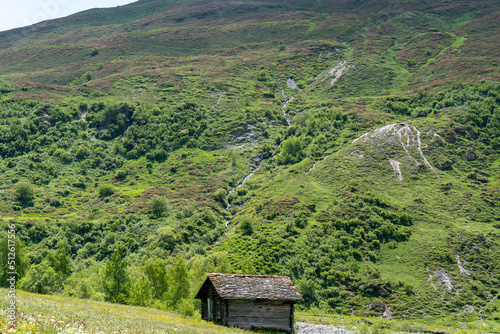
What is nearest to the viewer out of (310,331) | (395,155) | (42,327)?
(42,327)

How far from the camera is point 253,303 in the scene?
3122cm

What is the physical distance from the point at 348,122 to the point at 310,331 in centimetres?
10472

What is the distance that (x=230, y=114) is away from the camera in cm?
16225

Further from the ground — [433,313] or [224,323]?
[224,323]

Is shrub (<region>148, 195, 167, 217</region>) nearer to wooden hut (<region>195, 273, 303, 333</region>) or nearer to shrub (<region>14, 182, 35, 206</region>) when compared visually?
shrub (<region>14, 182, 35, 206</region>)

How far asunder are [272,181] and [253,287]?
267 feet

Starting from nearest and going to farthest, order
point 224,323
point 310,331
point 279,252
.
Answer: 1. point 224,323
2. point 310,331
3. point 279,252

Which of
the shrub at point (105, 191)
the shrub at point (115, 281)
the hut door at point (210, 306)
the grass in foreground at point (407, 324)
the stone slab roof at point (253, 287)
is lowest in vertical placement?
the grass in foreground at point (407, 324)

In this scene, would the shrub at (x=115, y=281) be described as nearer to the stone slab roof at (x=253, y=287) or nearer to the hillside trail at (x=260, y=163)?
the stone slab roof at (x=253, y=287)

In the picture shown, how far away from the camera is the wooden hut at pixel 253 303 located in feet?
101

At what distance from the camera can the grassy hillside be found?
63.7 metres

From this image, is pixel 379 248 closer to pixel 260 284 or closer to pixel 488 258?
pixel 488 258

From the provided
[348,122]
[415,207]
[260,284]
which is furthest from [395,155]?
[260,284]

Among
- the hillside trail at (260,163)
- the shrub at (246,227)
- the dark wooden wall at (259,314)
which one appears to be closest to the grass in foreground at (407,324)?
the dark wooden wall at (259,314)
